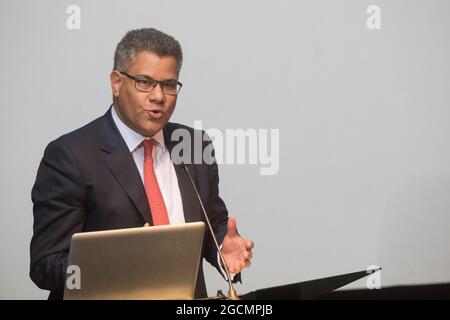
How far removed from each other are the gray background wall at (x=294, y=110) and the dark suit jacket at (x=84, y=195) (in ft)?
1.23

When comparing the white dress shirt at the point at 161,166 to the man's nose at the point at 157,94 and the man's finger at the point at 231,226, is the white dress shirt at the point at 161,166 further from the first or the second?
the man's finger at the point at 231,226

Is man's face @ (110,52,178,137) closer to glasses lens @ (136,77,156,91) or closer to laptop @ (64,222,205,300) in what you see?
glasses lens @ (136,77,156,91)

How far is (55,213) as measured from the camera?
204 centimetres

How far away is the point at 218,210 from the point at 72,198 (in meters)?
0.57

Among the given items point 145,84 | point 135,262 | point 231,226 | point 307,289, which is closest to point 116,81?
point 145,84

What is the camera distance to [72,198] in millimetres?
2074

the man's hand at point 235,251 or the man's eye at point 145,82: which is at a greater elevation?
the man's eye at point 145,82

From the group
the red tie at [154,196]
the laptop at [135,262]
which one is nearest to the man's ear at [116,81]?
the red tie at [154,196]

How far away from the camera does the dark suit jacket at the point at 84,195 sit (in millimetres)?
2014

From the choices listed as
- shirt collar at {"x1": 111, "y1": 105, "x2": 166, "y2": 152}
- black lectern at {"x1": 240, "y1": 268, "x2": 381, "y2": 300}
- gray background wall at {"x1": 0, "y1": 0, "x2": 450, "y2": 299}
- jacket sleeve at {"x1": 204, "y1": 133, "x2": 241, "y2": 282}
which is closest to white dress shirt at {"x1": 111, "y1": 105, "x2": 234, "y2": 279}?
shirt collar at {"x1": 111, "y1": 105, "x2": 166, "y2": 152}

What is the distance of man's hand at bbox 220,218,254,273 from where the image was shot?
1.89 m
